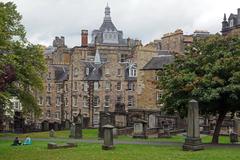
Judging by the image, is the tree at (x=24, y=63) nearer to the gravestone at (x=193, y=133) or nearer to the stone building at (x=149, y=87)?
the stone building at (x=149, y=87)

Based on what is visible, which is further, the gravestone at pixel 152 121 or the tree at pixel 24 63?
the gravestone at pixel 152 121

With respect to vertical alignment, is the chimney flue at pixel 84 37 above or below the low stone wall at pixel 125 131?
above

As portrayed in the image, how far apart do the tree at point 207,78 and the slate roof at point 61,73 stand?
5454 centimetres

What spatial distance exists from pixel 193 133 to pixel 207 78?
5093 millimetres

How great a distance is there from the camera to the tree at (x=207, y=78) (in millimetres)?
31156

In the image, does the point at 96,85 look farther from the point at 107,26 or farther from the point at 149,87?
the point at 107,26

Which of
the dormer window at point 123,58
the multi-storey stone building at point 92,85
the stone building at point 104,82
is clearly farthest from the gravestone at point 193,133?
the dormer window at point 123,58

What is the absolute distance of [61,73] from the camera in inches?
3597

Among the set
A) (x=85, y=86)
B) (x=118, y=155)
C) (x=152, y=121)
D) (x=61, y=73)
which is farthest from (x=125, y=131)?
(x=61, y=73)

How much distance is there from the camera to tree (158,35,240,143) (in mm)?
31156

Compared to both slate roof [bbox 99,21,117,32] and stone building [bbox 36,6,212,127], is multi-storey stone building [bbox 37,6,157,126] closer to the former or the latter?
stone building [bbox 36,6,212,127]

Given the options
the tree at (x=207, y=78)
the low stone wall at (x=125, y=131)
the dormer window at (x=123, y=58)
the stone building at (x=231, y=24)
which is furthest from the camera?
the dormer window at (x=123, y=58)

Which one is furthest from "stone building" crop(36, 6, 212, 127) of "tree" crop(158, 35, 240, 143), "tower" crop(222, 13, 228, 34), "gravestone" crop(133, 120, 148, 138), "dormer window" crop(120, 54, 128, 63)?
"tree" crop(158, 35, 240, 143)

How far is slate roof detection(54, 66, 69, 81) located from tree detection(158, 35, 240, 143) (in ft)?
179
